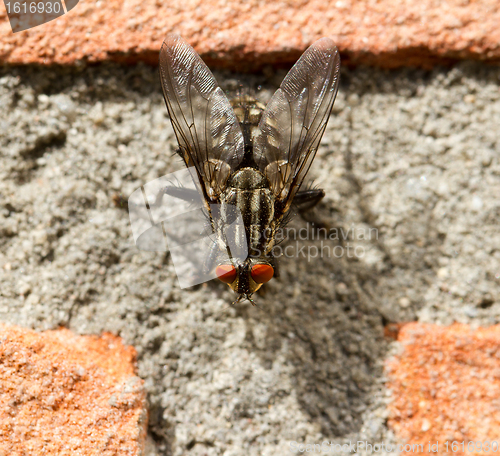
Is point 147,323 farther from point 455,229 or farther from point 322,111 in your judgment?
point 455,229

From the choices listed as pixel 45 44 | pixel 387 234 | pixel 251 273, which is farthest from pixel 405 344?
pixel 45 44

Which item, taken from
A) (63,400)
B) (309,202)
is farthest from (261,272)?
(63,400)

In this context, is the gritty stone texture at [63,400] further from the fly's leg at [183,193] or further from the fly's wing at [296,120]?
the fly's wing at [296,120]

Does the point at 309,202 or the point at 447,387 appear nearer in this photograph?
the point at 447,387

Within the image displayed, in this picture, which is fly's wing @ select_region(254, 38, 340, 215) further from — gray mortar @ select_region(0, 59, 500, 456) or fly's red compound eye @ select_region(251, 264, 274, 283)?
fly's red compound eye @ select_region(251, 264, 274, 283)

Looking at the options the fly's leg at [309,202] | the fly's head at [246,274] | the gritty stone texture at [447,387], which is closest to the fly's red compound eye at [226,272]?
the fly's head at [246,274]

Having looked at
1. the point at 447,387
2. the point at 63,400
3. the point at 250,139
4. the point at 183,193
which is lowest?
the point at 447,387

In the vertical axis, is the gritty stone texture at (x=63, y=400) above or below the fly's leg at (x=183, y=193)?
below

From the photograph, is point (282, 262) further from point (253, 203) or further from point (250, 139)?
point (250, 139)
